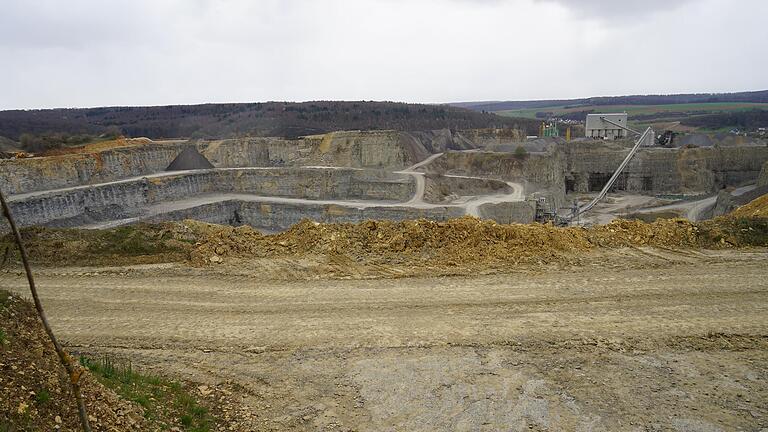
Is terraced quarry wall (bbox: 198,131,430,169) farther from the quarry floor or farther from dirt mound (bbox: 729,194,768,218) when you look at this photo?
the quarry floor

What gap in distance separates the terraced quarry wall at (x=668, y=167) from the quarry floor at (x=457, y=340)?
34.7 m

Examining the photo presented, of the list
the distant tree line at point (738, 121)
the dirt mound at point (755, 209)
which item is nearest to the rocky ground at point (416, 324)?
the dirt mound at point (755, 209)

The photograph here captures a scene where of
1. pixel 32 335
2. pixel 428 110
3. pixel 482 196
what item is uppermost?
pixel 428 110

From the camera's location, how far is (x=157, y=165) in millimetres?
40688

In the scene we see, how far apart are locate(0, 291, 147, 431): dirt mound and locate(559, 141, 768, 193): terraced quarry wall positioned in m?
44.3

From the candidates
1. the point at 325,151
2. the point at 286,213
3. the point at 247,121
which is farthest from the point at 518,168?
the point at 247,121

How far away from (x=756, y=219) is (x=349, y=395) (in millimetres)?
13611

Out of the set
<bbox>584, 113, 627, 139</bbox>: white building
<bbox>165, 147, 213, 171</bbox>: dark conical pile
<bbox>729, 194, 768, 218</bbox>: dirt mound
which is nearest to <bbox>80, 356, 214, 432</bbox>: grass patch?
<bbox>729, 194, 768, 218</bbox>: dirt mound

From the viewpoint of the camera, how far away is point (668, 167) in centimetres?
4356

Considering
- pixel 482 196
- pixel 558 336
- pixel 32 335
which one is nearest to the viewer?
pixel 32 335

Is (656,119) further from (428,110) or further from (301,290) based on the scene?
(301,290)

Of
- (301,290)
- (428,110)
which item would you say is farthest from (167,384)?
(428,110)

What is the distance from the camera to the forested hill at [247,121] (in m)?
58.9

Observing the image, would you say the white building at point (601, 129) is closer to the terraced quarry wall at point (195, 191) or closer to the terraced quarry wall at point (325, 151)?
the terraced quarry wall at point (325, 151)
